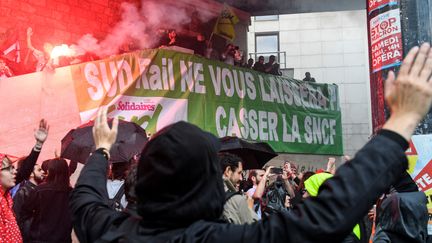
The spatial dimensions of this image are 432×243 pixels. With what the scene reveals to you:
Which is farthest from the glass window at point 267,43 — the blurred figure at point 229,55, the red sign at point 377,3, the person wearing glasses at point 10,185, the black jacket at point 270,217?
the black jacket at point 270,217

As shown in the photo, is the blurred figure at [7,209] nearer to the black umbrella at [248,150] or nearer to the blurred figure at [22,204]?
the blurred figure at [22,204]

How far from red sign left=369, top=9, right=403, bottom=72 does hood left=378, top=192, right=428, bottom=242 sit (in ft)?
5.70

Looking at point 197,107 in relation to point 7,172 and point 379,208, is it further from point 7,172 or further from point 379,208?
point 379,208

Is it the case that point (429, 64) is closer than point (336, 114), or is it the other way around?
point (429, 64)

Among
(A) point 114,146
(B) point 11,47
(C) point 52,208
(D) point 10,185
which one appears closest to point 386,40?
(A) point 114,146

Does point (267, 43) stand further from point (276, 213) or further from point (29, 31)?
point (276, 213)

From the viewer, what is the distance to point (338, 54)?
24859mm

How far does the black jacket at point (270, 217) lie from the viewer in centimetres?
116

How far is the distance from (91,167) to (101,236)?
12.9 inches

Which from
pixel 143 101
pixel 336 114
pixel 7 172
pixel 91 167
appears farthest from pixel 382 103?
pixel 336 114

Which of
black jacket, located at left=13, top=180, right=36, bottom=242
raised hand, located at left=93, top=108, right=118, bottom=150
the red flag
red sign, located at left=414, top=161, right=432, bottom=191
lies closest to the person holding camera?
the red flag

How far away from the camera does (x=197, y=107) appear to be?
8648mm

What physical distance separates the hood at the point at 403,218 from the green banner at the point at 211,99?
514 centimetres

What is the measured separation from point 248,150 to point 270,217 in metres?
4.77
